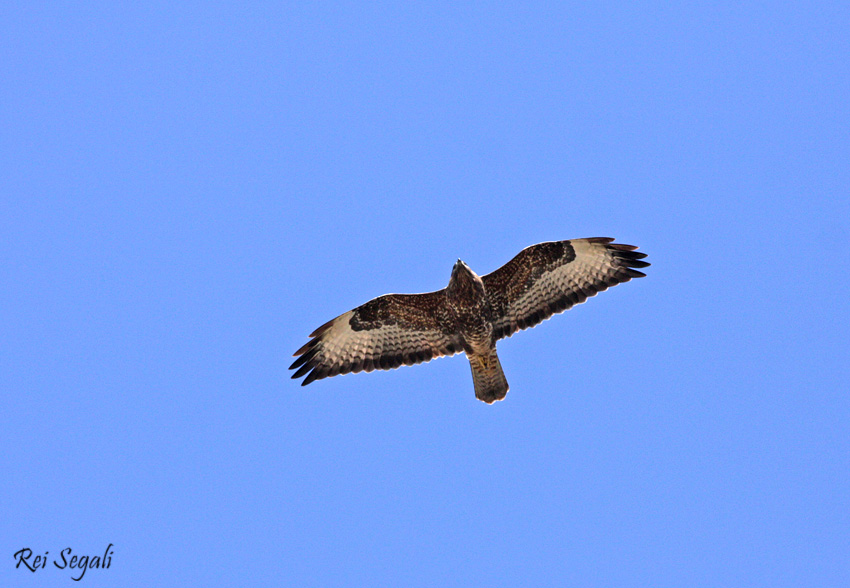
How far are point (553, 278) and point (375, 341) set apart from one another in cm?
300

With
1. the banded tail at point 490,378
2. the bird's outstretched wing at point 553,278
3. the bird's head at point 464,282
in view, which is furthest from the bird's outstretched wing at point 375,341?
the bird's outstretched wing at point 553,278

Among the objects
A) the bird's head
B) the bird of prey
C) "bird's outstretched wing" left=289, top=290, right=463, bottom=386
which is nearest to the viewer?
the bird's head

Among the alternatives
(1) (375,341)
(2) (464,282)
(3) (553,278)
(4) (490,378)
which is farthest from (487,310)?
(1) (375,341)

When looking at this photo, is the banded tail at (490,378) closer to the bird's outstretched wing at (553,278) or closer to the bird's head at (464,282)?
the bird's outstretched wing at (553,278)

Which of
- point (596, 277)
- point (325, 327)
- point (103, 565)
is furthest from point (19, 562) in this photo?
point (596, 277)

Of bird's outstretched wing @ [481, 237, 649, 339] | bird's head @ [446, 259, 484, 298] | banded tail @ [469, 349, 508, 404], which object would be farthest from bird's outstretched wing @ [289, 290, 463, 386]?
bird's outstretched wing @ [481, 237, 649, 339]

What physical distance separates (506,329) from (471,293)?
1.03m

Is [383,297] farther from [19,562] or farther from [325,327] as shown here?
[19,562]

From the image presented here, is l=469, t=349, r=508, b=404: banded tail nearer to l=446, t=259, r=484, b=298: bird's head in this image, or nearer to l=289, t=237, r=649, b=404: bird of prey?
l=289, t=237, r=649, b=404: bird of prey

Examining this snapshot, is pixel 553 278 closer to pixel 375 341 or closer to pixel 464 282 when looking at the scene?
Answer: pixel 464 282

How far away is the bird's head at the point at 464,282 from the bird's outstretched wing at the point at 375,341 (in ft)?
2.63

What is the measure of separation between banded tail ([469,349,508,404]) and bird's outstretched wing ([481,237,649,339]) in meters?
0.41

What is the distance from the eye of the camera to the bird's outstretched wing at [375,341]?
1098cm

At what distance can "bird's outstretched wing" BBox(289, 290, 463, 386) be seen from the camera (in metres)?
11.0
